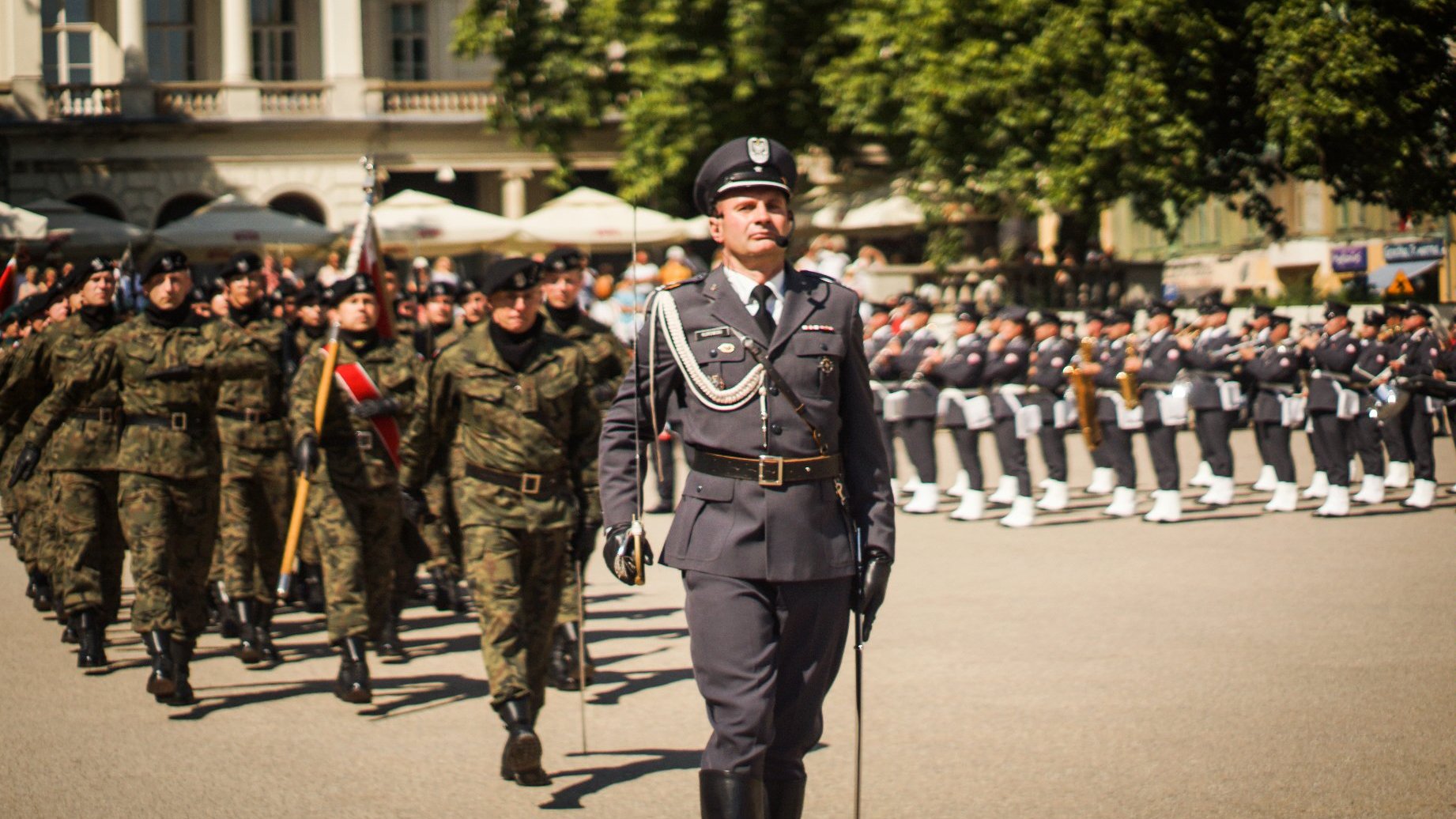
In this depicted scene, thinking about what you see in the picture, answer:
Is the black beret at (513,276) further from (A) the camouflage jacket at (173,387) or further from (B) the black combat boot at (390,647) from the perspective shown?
(B) the black combat boot at (390,647)

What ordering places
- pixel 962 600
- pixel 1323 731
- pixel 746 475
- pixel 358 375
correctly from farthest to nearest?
pixel 962 600
pixel 358 375
pixel 1323 731
pixel 746 475

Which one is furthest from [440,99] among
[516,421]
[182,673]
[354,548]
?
[516,421]

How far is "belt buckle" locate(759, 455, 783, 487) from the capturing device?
5859mm

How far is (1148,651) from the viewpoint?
1054 centimetres

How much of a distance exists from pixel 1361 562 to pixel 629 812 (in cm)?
819

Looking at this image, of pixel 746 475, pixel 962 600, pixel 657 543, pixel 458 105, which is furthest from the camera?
pixel 458 105

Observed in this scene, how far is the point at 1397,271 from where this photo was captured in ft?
110

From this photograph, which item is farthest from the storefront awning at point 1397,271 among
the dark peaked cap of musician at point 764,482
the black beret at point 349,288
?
the dark peaked cap of musician at point 764,482

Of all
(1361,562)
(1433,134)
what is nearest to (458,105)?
(1433,134)

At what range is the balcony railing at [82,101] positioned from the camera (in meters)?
45.4

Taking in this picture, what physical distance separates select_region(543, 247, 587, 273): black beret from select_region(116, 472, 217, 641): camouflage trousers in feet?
9.78

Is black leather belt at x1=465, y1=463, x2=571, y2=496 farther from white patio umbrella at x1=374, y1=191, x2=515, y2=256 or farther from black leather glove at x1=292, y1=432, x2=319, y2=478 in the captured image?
white patio umbrella at x1=374, y1=191, x2=515, y2=256

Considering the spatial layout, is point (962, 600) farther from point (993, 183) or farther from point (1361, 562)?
point (993, 183)

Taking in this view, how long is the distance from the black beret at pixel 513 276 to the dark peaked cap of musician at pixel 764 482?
7.88 feet
